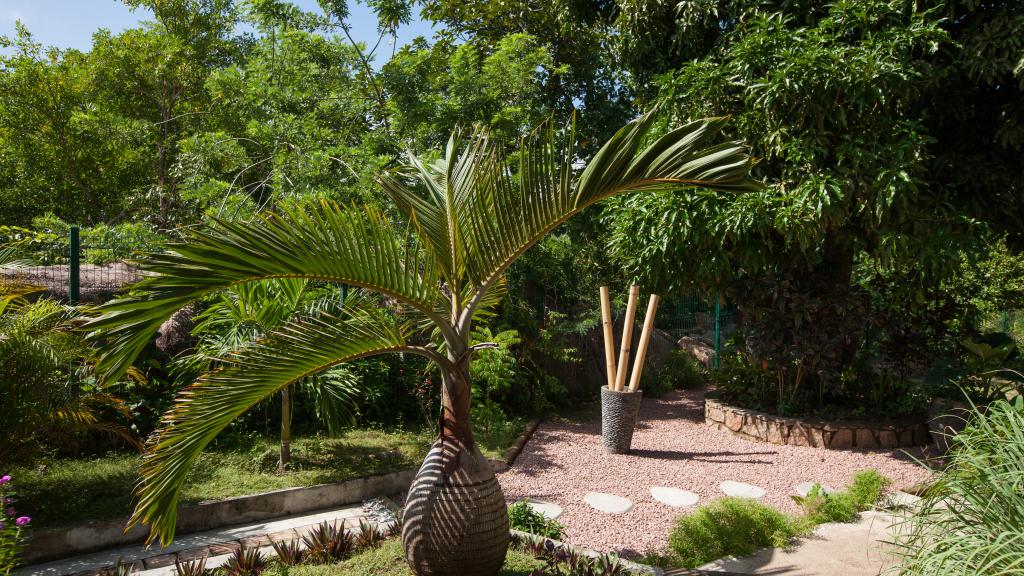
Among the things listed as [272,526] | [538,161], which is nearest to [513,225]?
[538,161]

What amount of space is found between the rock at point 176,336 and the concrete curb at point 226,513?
2.17 meters

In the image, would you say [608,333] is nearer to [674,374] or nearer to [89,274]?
[674,374]

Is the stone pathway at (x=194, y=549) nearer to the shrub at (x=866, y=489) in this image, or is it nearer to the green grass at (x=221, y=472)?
the green grass at (x=221, y=472)

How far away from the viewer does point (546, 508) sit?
4.84m

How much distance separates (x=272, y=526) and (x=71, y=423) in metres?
1.47

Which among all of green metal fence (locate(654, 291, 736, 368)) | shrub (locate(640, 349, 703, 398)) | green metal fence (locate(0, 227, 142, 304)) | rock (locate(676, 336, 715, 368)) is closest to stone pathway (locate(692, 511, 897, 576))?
shrub (locate(640, 349, 703, 398))

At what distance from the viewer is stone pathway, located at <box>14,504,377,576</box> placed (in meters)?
→ 3.65

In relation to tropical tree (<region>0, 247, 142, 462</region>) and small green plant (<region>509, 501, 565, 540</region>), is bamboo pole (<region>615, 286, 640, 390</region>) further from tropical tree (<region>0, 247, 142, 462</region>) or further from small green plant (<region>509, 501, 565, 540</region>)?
tropical tree (<region>0, 247, 142, 462</region>)

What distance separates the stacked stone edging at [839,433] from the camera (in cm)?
642

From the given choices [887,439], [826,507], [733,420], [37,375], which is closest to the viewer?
[37,375]

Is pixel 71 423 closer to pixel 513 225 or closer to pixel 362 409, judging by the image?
pixel 362 409

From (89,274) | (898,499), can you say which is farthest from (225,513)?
(898,499)

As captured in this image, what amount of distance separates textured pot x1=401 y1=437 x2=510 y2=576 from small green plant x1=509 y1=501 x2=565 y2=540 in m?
0.87

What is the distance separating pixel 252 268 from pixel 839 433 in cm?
599
